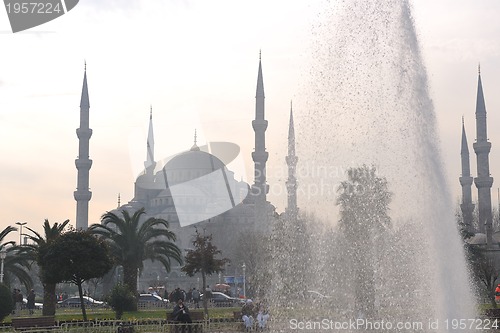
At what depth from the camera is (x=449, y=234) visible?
11398mm

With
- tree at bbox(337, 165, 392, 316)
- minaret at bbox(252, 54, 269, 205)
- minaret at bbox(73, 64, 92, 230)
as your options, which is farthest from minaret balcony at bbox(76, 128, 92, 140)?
tree at bbox(337, 165, 392, 316)

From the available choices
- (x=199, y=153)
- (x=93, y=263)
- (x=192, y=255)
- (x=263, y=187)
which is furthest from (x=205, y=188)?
(x=93, y=263)

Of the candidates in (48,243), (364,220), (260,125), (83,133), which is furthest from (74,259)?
(83,133)

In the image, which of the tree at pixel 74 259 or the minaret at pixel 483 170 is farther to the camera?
the minaret at pixel 483 170

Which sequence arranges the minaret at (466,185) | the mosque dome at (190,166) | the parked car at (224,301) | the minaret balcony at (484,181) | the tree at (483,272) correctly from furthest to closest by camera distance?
the mosque dome at (190,166) < the minaret at (466,185) < the minaret balcony at (484,181) < the parked car at (224,301) < the tree at (483,272)

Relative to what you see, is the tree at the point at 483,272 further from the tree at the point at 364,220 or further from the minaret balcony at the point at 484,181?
the minaret balcony at the point at 484,181

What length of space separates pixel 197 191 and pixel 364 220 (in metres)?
60.6

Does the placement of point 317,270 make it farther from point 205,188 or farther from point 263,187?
point 205,188

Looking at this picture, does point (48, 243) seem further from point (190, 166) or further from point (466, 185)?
point (190, 166)

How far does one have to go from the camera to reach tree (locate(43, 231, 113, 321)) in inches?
770

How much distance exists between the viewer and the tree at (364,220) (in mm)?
15413

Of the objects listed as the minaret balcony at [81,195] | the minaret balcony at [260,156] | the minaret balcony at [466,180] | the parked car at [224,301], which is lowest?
the parked car at [224,301]

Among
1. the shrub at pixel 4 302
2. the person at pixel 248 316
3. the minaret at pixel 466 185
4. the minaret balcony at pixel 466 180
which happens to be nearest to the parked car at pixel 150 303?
the shrub at pixel 4 302

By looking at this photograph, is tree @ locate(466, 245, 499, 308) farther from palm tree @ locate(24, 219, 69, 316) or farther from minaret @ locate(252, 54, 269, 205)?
minaret @ locate(252, 54, 269, 205)
